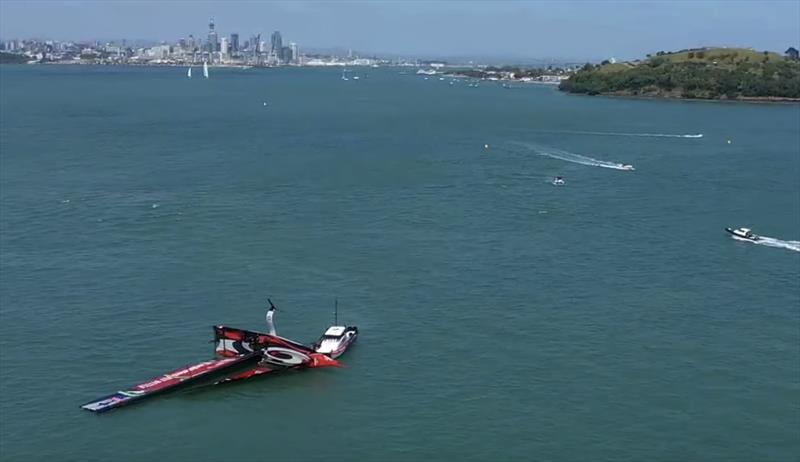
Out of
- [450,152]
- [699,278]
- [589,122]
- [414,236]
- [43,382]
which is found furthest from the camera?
[589,122]

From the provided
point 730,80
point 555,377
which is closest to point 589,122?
point 730,80

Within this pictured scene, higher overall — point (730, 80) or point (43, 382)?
point (730, 80)

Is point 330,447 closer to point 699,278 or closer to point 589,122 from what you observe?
point 699,278

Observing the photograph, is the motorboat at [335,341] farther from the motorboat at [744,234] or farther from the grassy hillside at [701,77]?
the grassy hillside at [701,77]

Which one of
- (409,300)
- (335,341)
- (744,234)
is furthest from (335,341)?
(744,234)

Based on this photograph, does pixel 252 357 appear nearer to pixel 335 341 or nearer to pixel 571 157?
pixel 335 341

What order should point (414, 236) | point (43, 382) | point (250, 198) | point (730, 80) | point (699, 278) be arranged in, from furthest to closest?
point (730, 80)
point (250, 198)
point (414, 236)
point (699, 278)
point (43, 382)

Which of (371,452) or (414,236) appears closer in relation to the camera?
(371,452)

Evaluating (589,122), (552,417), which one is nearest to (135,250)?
(552,417)

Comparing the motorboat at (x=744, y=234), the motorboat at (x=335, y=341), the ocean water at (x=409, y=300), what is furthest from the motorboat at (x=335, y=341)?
the motorboat at (x=744, y=234)
